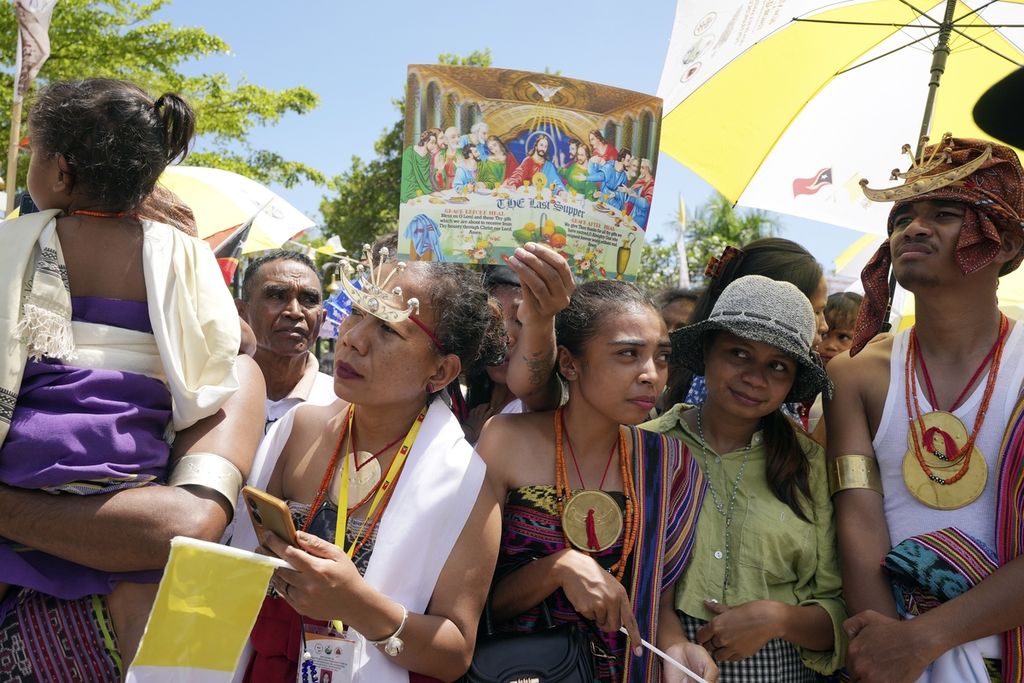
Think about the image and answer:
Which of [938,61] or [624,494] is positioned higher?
[938,61]

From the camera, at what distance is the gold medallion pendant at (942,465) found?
8.39 ft

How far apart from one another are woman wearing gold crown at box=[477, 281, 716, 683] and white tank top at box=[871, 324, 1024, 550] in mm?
606

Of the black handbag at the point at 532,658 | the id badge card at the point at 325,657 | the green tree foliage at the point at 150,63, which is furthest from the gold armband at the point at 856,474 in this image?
the green tree foliage at the point at 150,63

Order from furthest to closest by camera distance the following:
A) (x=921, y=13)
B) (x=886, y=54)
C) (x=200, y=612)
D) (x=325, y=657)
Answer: (x=886, y=54) → (x=921, y=13) → (x=325, y=657) → (x=200, y=612)

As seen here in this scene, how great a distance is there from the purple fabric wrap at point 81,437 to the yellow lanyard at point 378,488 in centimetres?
47

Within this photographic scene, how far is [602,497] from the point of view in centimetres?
254

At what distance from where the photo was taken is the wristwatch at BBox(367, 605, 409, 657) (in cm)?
201

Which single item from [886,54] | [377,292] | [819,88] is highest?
[886,54]

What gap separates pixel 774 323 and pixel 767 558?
2.43 feet

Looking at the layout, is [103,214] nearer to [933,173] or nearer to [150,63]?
[933,173]

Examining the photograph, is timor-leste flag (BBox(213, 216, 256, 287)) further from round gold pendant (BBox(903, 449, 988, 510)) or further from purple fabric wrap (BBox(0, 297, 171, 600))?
round gold pendant (BBox(903, 449, 988, 510))

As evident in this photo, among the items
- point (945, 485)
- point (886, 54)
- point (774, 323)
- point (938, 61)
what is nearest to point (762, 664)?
point (945, 485)

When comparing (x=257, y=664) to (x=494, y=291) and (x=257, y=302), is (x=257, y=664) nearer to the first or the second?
(x=494, y=291)

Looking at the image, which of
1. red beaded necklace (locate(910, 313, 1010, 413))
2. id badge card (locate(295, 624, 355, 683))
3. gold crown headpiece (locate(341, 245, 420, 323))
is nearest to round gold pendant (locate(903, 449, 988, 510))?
red beaded necklace (locate(910, 313, 1010, 413))
